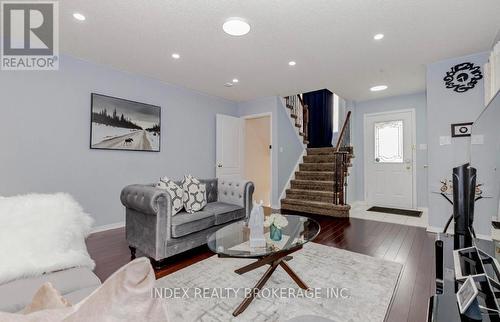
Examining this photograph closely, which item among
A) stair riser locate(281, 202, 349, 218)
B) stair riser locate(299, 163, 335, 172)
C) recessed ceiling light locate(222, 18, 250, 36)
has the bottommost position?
stair riser locate(281, 202, 349, 218)

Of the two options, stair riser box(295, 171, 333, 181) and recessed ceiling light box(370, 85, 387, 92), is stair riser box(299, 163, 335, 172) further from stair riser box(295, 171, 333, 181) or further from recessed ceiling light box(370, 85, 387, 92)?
recessed ceiling light box(370, 85, 387, 92)

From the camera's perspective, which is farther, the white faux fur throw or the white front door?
the white front door

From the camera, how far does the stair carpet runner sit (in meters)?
4.41

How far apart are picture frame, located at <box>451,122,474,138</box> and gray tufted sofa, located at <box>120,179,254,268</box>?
10.5 feet

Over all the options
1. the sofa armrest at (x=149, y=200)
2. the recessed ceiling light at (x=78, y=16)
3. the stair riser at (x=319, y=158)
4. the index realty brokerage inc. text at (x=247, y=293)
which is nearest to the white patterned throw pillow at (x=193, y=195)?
the sofa armrest at (x=149, y=200)

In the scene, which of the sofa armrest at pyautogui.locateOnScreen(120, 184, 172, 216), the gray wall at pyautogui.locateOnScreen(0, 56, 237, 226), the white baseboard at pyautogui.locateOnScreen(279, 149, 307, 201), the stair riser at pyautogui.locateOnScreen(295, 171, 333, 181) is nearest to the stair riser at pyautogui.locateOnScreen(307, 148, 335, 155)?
the white baseboard at pyautogui.locateOnScreen(279, 149, 307, 201)

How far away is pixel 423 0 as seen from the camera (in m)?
2.06

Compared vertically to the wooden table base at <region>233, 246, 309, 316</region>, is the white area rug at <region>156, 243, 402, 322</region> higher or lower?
lower

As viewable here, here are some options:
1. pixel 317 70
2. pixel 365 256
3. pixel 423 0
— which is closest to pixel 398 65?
pixel 317 70

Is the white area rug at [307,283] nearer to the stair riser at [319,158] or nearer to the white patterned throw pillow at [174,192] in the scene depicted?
the white patterned throw pillow at [174,192]

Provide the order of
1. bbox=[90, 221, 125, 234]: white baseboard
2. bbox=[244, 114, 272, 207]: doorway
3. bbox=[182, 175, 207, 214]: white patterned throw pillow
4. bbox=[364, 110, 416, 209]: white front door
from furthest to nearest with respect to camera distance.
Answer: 1. bbox=[244, 114, 272, 207]: doorway
2. bbox=[364, 110, 416, 209]: white front door
3. bbox=[90, 221, 125, 234]: white baseboard
4. bbox=[182, 175, 207, 214]: white patterned throw pillow

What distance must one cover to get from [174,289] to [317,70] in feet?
11.3

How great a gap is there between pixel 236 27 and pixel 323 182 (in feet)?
11.5

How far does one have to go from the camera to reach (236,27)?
95.7 inches
